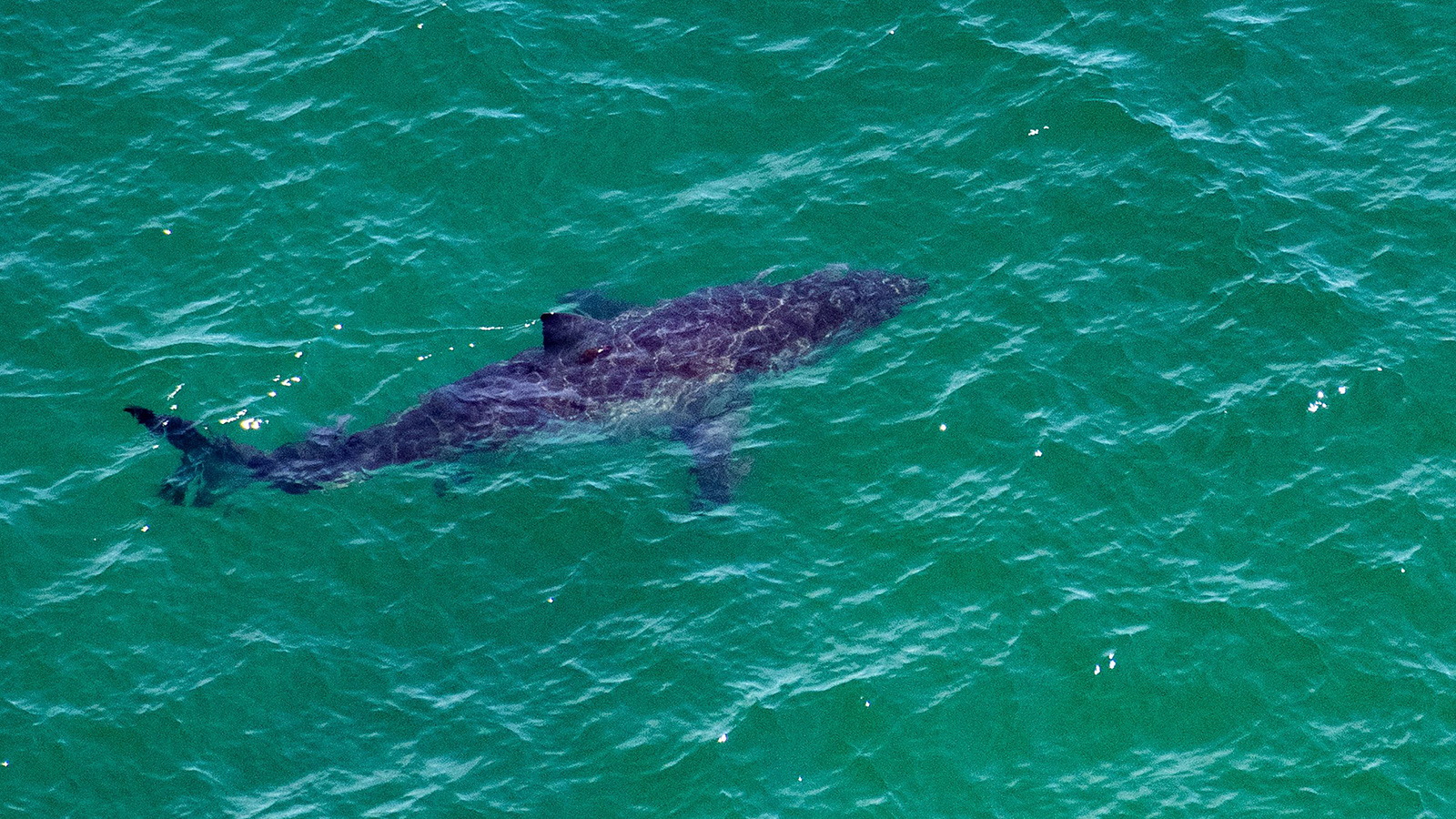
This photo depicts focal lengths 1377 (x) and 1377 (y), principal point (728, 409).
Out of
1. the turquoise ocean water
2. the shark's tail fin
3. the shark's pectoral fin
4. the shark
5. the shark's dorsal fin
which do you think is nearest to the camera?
the turquoise ocean water

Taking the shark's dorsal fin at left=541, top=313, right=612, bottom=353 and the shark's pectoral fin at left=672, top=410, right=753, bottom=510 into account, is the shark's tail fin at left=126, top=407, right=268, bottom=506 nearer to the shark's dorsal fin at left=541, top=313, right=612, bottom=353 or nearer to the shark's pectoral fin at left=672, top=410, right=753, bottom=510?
the shark's dorsal fin at left=541, top=313, right=612, bottom=353

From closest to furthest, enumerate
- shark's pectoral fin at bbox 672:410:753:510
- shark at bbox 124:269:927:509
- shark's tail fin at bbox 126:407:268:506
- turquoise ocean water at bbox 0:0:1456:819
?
turquoise ocean water at bbox 0:0:1456:819
shark's pectoral fin at bbox 672:410:753:510
shark's tail fin at bbox 126:407:268:506
shark at bbox 124:269:927:509

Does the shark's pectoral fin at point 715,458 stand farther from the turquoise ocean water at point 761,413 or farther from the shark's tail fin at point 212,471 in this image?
the shark's tail fin at point 212,471

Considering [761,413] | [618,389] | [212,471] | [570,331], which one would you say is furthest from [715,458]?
[212,471]

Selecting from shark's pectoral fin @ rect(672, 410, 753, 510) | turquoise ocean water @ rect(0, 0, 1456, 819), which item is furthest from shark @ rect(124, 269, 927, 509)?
turquoise ocean water @ rect(0, 0, 1456, 819)

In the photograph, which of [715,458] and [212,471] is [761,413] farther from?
[212,471]

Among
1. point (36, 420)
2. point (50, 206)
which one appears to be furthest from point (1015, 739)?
point (50, 206)
